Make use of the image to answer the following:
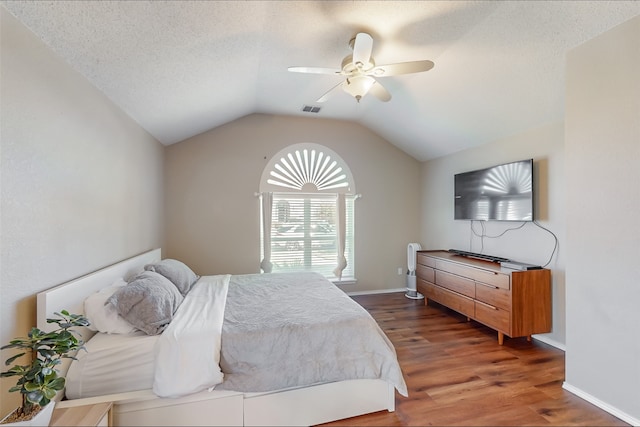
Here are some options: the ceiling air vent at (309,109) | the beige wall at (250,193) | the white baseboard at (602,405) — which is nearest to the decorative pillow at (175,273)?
the beige wall at (250,193)

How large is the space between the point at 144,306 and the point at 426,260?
142 inches

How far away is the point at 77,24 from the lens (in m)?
1.51

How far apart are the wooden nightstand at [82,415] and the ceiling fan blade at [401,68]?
270 centimetres

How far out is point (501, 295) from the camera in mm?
2900

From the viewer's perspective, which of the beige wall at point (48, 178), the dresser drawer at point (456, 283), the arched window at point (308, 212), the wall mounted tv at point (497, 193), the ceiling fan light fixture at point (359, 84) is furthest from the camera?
the arched window at point (308, 212)

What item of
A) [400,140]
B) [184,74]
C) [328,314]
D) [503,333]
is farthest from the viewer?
[400,140]

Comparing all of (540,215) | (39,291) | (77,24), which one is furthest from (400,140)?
(39,291)

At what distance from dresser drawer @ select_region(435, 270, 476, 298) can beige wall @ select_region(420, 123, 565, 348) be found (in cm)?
61

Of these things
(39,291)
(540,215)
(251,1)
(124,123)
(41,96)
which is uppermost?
(251,1)

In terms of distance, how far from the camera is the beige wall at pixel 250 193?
4117mm

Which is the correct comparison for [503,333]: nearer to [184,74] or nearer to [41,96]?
[184,74]

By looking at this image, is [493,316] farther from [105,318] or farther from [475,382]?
[105,318]

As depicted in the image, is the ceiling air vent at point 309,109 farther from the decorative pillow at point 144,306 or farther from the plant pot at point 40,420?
the plant pot at point 40,420

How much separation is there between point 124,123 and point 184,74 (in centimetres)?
81
